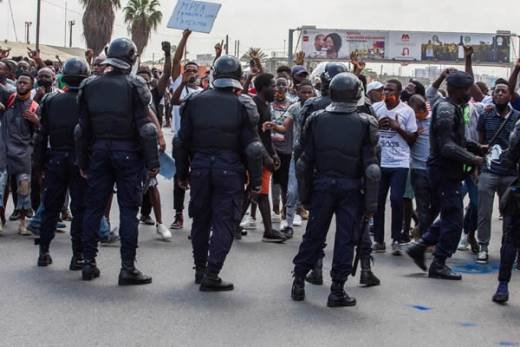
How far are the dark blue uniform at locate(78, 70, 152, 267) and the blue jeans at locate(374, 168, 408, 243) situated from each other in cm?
300

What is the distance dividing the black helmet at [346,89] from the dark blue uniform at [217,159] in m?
0.81

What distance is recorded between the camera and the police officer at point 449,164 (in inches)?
340

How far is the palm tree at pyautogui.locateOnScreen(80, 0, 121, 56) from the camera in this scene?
44969 millimetres

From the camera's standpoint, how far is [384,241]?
34.7ft

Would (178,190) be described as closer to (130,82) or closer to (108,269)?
(108,269)

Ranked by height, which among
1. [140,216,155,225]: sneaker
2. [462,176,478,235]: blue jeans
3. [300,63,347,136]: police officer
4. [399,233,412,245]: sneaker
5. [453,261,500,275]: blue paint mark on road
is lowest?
[140,216,155,225]: sneaker

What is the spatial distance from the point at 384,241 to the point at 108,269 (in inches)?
132

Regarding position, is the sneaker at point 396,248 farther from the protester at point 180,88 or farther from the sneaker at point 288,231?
the protester at point 180,88

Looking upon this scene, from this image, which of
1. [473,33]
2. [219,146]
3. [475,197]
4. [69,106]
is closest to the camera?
[219,146]

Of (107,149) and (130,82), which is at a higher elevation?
(130,82)

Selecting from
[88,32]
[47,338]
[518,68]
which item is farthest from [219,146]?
[88,32]

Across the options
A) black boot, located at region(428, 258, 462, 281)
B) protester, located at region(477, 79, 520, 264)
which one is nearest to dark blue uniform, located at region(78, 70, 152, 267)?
black boot, located at region(428, 258, 462, 281)

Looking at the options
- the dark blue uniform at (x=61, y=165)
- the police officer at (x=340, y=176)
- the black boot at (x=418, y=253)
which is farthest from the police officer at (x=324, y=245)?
the dark blue uniform at (x=61, y=165)

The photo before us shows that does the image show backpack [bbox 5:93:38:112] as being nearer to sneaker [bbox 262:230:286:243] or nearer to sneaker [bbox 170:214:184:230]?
sneaker [bbox 170:214:184:230]
